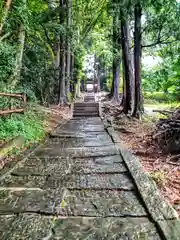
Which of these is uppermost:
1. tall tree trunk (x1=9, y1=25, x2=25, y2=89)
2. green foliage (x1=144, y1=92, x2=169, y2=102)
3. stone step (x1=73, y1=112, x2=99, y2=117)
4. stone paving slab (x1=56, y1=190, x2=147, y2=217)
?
tall tree trunk (x1=9, y1=25, x2=25, y2=89)

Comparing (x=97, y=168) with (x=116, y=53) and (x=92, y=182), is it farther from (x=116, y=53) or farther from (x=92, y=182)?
Result: (x=116, y=53)

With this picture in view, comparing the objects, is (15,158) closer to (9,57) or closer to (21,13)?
(9,57)

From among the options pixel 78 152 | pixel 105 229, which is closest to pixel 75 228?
pixel 105 229

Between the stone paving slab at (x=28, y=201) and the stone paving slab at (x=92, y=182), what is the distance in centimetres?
24

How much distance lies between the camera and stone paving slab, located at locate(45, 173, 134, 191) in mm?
2738

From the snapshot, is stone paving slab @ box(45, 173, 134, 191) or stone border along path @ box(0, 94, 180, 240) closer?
stone border along path @ box(0, 94, 180, 240)

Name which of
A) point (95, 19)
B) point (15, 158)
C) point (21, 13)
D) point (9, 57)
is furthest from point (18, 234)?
point (95, 19)

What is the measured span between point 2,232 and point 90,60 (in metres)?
31.4

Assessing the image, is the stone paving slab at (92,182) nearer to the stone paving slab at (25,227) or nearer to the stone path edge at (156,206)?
the stone path edge at (156,206)

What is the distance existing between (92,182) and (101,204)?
0.60 metres

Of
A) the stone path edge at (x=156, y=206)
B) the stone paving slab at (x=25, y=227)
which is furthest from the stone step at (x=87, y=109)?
the stone paving slab at (x=25, y=227)

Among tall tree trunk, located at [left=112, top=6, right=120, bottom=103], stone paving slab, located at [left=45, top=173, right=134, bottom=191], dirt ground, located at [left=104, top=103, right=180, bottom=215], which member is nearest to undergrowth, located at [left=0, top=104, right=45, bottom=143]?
stone paving slab, located at [left=45, top=173, right=134, bottom=191]

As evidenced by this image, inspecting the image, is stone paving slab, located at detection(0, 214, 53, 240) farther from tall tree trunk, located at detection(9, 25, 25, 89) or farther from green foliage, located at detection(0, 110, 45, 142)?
tall tree trunk, located at detection(9, 25, 25, 89)

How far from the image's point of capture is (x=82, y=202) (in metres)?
2.34
